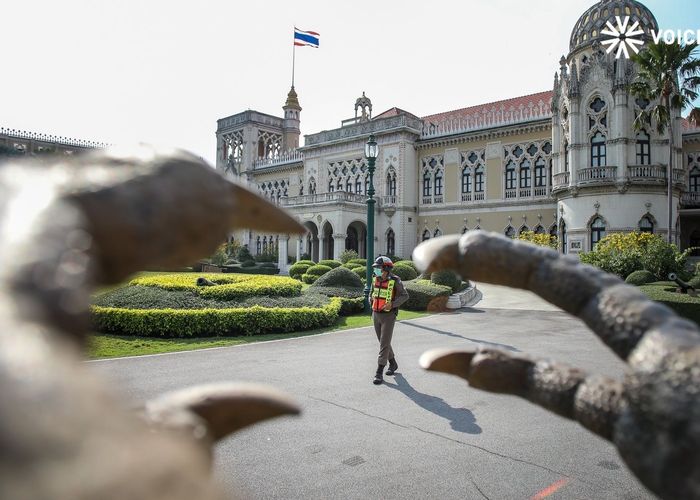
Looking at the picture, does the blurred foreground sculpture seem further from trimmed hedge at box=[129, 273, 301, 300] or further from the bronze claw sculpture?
trimmed hedge at box=[129, 273, 301, 300]

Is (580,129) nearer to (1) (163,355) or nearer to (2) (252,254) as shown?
(1) (163,355)

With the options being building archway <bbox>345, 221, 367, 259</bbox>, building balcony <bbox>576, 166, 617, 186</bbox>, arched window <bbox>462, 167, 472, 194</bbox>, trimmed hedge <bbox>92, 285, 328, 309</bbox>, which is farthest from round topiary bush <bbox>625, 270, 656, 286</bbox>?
building archway <bbox>345, 221, 367, 259</bbox>

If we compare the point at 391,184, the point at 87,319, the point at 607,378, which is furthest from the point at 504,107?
the point at 87,319

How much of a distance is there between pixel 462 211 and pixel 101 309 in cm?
2711

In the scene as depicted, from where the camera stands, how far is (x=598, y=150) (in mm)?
26422

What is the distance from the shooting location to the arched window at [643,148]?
2566cm

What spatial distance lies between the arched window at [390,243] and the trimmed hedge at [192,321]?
964 inches

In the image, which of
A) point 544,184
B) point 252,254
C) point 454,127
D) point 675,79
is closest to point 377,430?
point 675,79

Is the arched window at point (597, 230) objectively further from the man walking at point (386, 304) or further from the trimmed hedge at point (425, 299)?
A: the man walking at point (386, 304)

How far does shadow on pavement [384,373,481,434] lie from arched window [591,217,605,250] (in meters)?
22.4

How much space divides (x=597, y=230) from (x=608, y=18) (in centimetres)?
1203

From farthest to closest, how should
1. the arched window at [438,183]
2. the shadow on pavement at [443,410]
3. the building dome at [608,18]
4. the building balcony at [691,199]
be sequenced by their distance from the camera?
the arched window at [438,183] → the building balcony at [691,199] → the building dome at [608,18] → the shadow on pavement at [443,410]

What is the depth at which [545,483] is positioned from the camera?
3998 millimetres

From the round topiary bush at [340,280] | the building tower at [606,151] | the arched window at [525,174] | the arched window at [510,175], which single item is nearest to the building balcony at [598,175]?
the building tower at [606,151]
